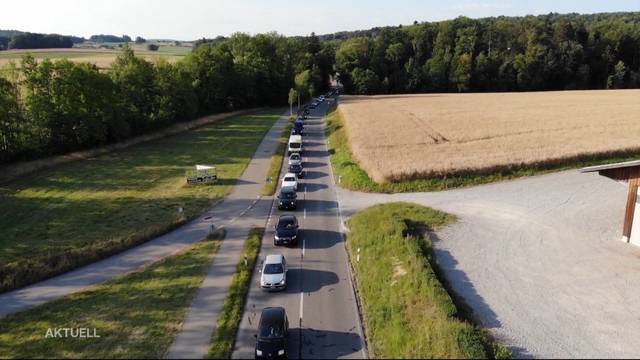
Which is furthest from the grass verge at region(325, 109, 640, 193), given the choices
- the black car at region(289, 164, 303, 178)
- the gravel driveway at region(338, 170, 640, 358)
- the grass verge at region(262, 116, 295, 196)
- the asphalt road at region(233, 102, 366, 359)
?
the grass verge at region(262, 116, 295, 196)

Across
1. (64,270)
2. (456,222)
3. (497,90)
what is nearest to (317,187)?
(456,222)

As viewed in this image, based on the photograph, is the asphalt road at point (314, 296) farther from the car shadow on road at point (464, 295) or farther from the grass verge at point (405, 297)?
the car shadow on road at point (464, 295)

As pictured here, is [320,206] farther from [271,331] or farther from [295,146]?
[295,146]

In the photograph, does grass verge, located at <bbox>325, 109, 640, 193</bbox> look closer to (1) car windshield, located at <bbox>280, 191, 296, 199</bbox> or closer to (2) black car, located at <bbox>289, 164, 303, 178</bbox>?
(2) black car, located at <bbox>289, 164, 303, 178</bbox>

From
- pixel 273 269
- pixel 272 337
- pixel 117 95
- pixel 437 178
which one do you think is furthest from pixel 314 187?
pixel 117 95

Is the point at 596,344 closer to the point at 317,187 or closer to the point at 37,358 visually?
the point at 37,358
